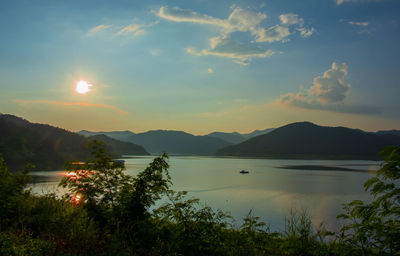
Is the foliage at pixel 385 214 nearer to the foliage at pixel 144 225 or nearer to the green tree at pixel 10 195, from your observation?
the foliage at pixel 144 225

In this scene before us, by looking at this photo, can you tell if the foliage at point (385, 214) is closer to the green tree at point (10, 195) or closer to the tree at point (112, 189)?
the tree at point (112, 189)

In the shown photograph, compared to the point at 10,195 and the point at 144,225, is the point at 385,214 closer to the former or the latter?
the point at 144,225

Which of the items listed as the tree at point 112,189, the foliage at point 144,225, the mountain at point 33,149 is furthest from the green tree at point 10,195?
the mountain at point 33,149

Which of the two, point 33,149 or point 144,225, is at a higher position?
point 144,225

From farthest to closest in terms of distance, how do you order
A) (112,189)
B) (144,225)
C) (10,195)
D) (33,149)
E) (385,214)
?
(33,149) → (10,195) → (112,189) → (144,225) → (385,214)

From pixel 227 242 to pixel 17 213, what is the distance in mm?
5784

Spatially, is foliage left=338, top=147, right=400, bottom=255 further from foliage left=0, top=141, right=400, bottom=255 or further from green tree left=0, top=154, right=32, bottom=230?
green tree left=0, top=154, right=32, bottom=230

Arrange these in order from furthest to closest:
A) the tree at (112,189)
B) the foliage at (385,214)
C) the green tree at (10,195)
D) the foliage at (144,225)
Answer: the tree at (112,189) < the green tree at (10,195) < the foliage at (144,225) < the foliage at (385,214)

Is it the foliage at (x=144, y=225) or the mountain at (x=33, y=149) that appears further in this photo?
the mountain at (x=33, y=149)

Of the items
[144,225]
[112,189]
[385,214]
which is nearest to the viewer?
[385,214]

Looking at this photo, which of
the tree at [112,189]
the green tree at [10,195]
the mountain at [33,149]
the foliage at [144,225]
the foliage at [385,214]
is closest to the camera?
the foliage at [385,214]

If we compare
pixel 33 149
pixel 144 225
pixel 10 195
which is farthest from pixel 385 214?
pixel 33 149

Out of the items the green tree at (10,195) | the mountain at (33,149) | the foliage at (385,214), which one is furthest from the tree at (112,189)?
the mountain at (33,149)

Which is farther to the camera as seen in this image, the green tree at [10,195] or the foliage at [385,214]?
the green tree at [10,195]
